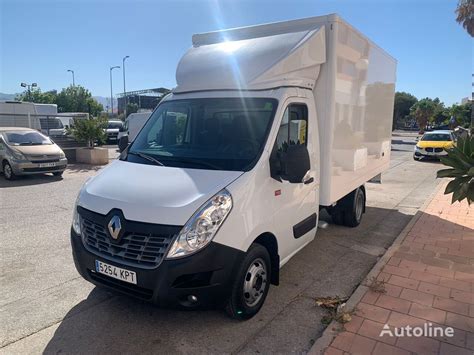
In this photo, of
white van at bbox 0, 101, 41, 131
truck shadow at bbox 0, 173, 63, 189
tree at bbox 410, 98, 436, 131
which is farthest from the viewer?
tree at bbox 410, 98, 436, 131

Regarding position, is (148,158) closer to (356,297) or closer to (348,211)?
(356,297)

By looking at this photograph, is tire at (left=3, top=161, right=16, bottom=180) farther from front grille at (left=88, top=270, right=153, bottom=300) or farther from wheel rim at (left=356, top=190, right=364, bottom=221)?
wheel rim at (left=356, top=190, right=364, bottom=221)

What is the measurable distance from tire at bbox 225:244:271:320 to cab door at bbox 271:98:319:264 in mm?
374

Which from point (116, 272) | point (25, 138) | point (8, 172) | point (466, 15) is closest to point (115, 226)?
point (116, 272)

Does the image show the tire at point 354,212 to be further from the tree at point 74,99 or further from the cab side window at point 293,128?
the tree at point 74,99

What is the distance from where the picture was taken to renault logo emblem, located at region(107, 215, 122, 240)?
3.11 metres

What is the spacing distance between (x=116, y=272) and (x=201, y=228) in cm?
85

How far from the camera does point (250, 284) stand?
3514 mm

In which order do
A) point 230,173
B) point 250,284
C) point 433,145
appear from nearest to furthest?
point 230,173 < point 250,284 < point 433,145

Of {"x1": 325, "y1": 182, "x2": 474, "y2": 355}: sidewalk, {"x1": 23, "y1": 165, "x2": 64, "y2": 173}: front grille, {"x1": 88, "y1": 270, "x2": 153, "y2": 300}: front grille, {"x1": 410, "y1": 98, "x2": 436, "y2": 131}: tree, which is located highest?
{"x1": 410, "y1": 98, "x2": 436, "y2": 131}: tree

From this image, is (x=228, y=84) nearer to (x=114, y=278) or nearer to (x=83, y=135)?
(x=114, y=278)

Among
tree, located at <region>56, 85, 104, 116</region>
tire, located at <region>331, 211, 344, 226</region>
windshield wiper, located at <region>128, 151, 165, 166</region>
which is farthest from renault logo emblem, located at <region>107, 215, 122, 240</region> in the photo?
tree, located at <region>56, 85, 104, 116</region>

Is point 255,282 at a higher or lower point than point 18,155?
lower

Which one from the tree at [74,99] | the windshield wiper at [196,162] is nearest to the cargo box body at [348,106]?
the windshield wiper at [196,162]
